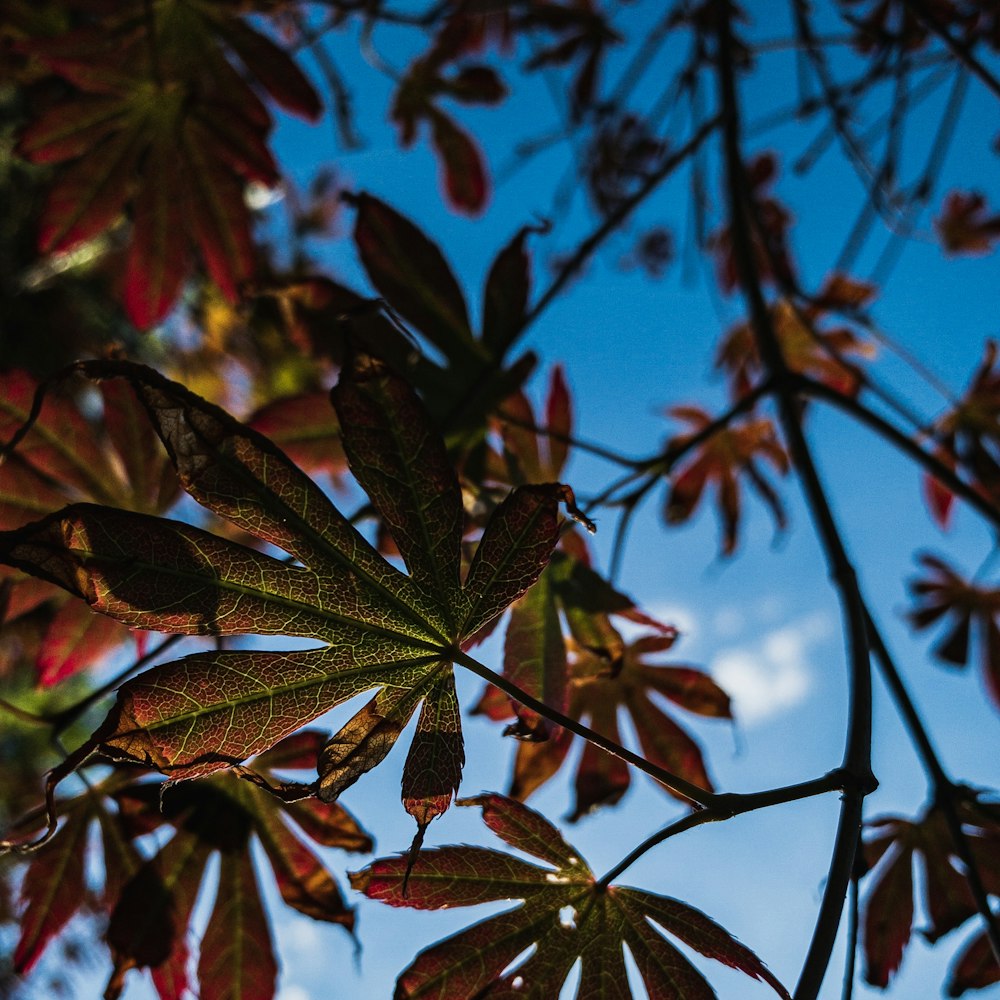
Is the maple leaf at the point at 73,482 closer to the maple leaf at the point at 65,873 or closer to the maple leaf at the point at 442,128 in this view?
the maple leaf at the point at 65,873

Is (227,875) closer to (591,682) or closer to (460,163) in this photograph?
(591,682)

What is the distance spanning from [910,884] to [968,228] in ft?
4.09

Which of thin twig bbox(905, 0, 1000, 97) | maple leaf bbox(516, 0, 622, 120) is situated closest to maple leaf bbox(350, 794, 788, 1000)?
thin twig bbox(905, 0, 1000, 97)

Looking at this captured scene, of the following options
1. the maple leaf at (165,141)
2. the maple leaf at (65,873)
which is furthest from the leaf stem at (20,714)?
the maple leaf at (165,141)

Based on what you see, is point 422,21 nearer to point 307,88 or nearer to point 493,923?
point 307,88

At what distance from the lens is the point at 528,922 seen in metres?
0.44

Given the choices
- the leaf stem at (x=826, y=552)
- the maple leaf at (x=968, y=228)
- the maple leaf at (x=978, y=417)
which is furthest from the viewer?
the maple leaf at (x=968, y=228)

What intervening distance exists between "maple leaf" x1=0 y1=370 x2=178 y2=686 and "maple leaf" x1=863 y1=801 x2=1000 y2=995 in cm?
62

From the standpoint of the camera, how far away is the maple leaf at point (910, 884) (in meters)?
0.63

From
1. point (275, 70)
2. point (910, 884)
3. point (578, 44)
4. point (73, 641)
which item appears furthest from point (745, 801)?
point (578, 44)

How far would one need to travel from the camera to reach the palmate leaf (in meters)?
0.36

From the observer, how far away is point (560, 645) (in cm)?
58

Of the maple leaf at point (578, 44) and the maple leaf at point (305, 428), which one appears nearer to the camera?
the maple leaf at point (305, 428)

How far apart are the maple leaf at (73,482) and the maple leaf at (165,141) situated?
0.67 ft
